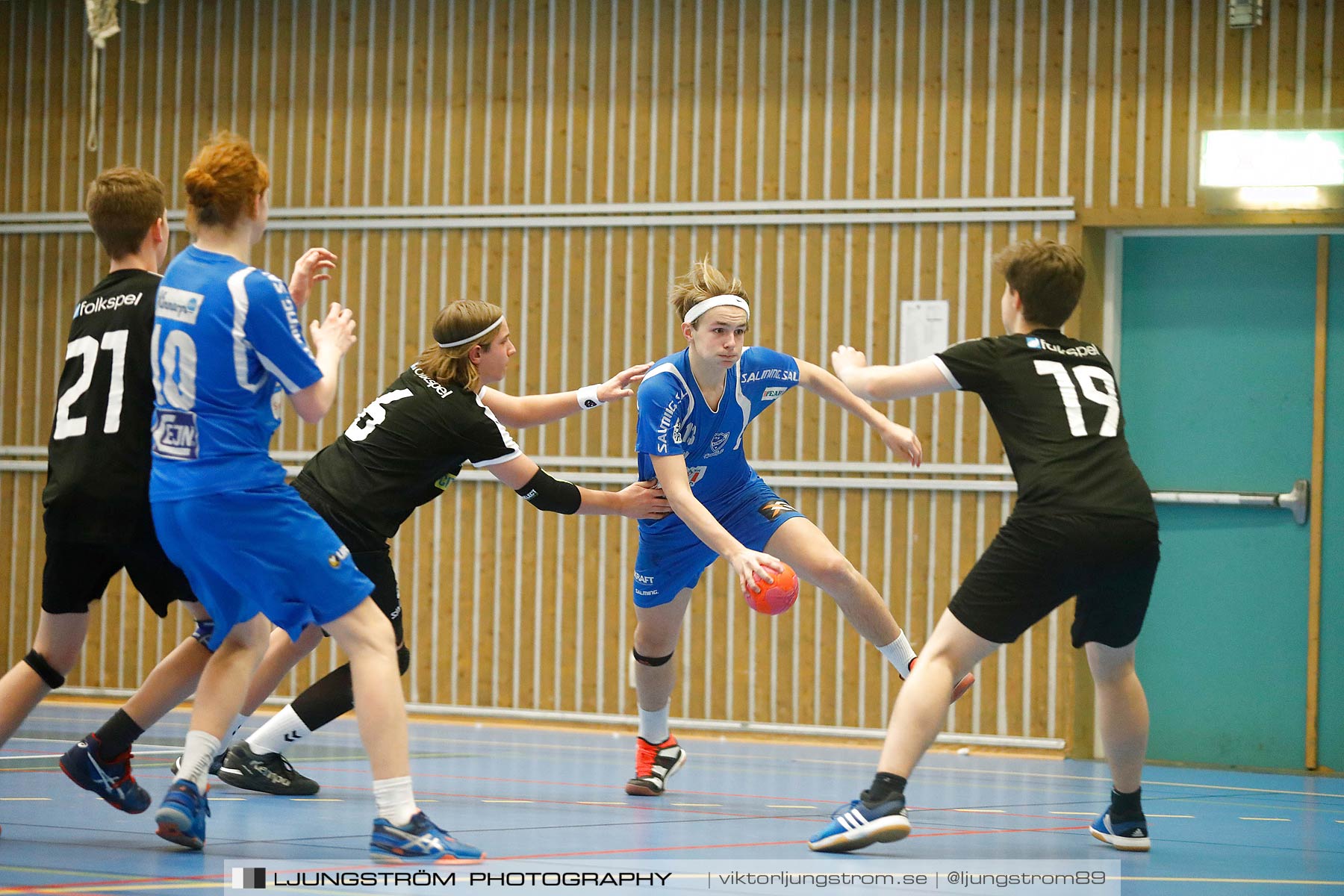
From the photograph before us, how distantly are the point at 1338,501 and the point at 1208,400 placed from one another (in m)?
0.87

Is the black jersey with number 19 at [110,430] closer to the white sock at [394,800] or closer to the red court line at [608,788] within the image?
the white sock at [394,800]

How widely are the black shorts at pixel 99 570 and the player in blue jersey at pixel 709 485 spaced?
1.69m

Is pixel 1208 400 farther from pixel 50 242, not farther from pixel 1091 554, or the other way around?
pixel 50 242

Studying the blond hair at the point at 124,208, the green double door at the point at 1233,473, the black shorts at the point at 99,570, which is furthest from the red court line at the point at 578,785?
the green double door at the point at 1233,473

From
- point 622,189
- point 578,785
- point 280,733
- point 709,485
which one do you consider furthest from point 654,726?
point 622,189

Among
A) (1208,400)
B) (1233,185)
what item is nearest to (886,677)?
(1208,400)

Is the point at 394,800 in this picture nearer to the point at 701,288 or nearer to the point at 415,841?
the point at 415,841

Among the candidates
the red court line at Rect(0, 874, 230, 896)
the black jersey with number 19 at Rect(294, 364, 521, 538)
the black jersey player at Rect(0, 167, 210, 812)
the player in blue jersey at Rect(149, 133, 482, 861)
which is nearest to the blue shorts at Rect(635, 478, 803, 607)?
the black jersey with number 19 at Rect(294, 364, 521, 538)

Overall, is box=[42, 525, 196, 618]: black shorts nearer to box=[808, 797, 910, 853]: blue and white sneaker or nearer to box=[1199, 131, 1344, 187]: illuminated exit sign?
box=[808, 797, 910, 853]: blue and white sneaker

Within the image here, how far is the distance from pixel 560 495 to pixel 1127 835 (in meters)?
2.07

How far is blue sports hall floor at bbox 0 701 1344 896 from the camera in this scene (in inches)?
156

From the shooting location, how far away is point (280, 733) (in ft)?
18.4

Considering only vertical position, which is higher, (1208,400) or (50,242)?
(50,242)

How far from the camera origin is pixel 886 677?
29.7 ft
